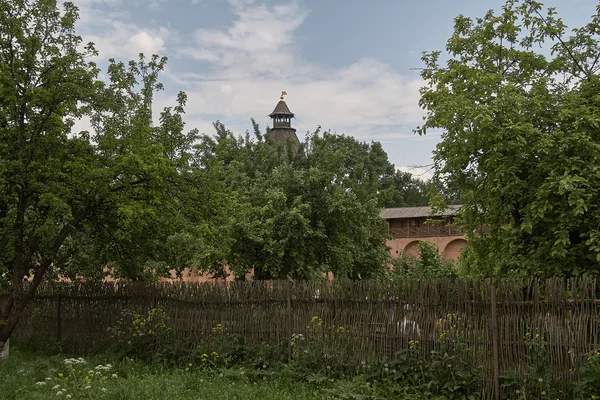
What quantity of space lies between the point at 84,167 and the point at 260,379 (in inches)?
194

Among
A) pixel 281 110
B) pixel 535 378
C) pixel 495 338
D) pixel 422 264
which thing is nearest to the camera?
pixel 535 378

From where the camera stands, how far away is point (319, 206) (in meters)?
24.0

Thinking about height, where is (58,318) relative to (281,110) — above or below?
below

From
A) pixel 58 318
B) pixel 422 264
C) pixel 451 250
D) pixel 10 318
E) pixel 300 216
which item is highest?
pixel 300 216

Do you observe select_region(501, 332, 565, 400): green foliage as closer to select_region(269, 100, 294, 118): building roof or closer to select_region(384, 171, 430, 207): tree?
select_region(269, 100, 294, 118): building roof

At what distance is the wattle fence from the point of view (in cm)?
833

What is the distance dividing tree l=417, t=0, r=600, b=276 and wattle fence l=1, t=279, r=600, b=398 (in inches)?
44.6

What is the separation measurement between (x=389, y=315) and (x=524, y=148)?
11.4 feet

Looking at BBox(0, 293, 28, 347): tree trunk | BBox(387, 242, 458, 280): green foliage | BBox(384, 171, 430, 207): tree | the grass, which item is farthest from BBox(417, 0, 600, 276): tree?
BBox(384, 171, 430, 207): tree

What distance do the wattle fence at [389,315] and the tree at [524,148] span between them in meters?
1.13

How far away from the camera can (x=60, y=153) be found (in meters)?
11.4

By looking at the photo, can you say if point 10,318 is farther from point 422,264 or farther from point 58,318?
point 422,264

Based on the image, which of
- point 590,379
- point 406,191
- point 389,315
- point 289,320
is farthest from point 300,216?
point 406,191

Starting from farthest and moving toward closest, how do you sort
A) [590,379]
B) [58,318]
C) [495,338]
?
[58,318], [495,338], [590,379]
